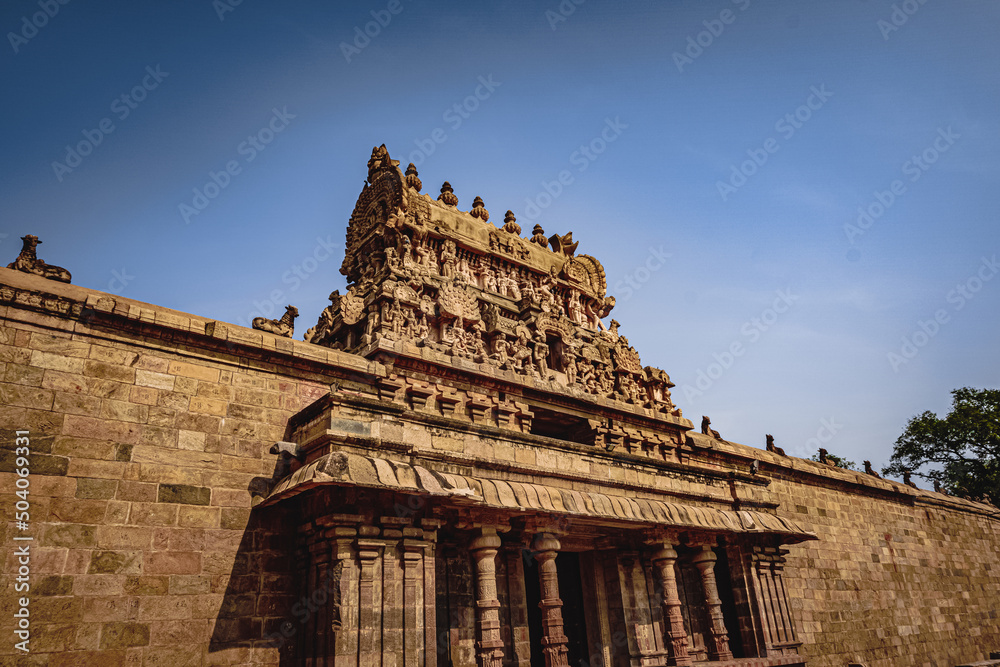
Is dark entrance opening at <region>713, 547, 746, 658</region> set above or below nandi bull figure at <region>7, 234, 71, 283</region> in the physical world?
below

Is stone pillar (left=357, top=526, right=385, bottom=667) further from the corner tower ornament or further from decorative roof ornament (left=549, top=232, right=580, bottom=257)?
decorative roof ornament (left=549, top=232, right=580, bottom=257)

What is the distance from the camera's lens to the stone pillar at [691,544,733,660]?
1162 cm

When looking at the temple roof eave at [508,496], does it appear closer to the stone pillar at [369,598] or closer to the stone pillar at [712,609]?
the stone pillar at [712,609]

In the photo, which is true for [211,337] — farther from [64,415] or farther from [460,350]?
[460,350]

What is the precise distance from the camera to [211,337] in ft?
30.8

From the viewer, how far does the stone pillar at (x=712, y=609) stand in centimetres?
1162

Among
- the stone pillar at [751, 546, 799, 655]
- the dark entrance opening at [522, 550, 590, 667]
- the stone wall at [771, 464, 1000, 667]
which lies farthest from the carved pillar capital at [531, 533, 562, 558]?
the stone wall at [771, 464, 1000, 667]

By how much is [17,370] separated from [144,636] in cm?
362

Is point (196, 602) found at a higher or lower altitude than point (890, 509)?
lower

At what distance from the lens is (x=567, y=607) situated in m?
12.3

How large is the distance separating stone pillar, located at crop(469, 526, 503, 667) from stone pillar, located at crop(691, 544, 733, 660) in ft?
16.4

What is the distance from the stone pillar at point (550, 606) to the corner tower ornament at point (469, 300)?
470 cm

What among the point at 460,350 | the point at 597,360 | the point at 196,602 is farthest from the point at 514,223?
the point at 196,602

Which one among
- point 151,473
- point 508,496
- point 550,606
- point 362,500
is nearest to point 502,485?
point 508,496
